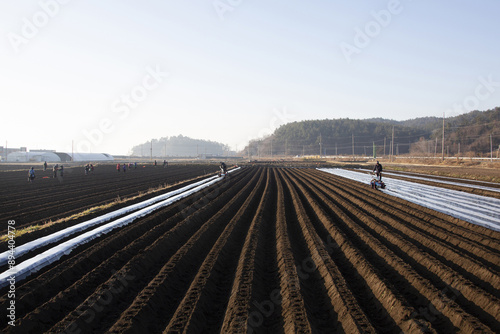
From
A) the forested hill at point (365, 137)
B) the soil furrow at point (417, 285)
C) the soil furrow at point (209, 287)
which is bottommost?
the soil furrow at point (209, 287)

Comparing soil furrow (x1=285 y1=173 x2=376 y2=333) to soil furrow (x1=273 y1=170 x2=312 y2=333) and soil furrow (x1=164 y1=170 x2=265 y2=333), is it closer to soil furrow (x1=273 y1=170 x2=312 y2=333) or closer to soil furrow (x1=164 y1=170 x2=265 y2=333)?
soil furrow (x1=273 y1=170 x2=312 y2=333)

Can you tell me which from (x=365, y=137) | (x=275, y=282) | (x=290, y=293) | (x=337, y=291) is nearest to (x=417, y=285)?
(x=337, y=291)

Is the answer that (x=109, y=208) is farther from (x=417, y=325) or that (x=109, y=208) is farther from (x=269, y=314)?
(x=417, y=325)

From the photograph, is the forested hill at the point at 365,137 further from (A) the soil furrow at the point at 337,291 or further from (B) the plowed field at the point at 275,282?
(A) the soil furrow at the point at 337,291

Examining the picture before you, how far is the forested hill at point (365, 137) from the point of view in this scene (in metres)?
85.6

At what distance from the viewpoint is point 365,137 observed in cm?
14650

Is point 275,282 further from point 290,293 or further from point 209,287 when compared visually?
point 209,287

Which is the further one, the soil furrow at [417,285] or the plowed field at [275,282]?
the plowed field at [275,282]

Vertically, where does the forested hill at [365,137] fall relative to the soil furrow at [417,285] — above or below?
above

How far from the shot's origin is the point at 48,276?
22.1 ft

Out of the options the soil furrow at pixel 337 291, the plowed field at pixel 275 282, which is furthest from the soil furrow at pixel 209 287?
the soil furrow at pixel 337 291

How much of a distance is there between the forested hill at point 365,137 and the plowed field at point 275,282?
8439cm

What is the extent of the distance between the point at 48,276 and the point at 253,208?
9.06m

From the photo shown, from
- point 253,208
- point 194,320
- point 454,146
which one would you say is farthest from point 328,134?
point 194,320
